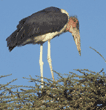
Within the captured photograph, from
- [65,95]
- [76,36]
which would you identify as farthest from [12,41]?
[65,95]

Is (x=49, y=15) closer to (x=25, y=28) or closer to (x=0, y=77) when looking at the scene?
(x=25, y=28)

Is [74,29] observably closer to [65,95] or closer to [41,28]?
[41,28]

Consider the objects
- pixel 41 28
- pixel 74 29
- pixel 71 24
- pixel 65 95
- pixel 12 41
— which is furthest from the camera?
pixel 74 29

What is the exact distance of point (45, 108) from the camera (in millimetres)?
5691

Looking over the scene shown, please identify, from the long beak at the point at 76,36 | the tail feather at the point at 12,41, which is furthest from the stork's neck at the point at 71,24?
the tail feather at the point at 12,41

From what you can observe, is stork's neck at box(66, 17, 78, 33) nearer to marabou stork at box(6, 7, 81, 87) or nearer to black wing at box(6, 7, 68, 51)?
marabou stork at box(6, 7, 81, 87)

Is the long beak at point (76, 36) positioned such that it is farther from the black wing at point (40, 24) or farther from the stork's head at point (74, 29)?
the black wing at point (40, 24)

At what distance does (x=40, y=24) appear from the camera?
31.0ft

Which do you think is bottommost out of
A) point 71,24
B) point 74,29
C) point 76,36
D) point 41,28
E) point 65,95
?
point 65,95

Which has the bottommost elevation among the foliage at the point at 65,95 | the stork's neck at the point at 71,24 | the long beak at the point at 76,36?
the foliage at the point at 65,95

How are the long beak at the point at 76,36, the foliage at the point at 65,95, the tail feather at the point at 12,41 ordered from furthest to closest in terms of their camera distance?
the long beak at the point at 76,36, the tail feather at the point at 12,41, the foliage at the point at 65,95

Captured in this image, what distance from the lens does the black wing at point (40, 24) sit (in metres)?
9.39

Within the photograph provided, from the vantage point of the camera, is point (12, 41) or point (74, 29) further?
point (74, 29)

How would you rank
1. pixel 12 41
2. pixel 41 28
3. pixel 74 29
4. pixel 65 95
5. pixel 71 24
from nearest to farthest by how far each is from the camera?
pixel 65 95 → pixel 41 28 → pixel 12 41 → pixel 71 24 → pixel 74 29
